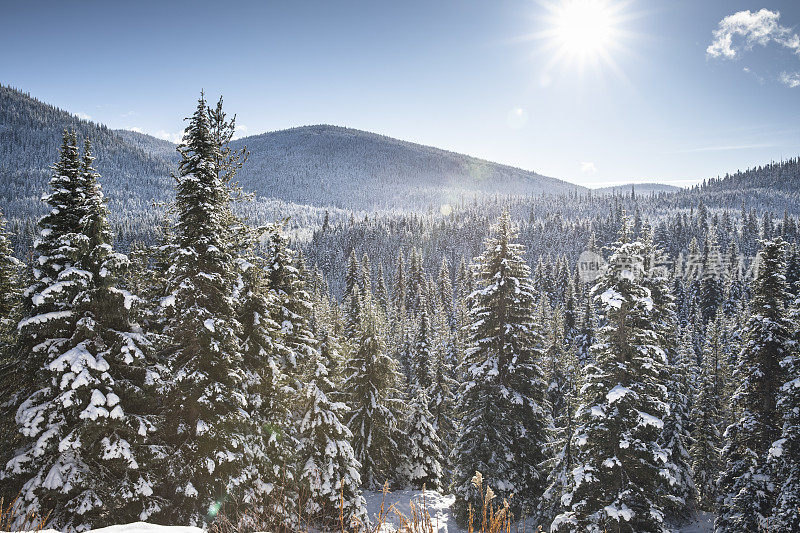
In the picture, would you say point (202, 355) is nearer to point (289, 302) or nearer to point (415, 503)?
point (289, 302)

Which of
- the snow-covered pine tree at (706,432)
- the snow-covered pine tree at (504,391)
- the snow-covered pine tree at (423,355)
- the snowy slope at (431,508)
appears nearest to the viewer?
the snow-covered pine tree at (504,391)

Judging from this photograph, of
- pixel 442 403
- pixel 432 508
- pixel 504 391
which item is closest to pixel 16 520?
pixel 504 391

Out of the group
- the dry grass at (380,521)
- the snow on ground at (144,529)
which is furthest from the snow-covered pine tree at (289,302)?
the snow on ground at (144,529)

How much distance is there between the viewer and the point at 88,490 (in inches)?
419

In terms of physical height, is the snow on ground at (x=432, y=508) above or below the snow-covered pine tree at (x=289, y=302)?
below

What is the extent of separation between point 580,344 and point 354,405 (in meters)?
35.3

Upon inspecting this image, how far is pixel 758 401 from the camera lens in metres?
18.1

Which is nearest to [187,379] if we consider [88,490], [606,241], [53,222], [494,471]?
[88,490]

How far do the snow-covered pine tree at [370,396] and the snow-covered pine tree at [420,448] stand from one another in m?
2.38

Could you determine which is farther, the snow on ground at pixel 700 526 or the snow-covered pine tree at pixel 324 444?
the snow on ground at pixel 700 526

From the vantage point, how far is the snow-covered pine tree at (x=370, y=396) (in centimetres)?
2444

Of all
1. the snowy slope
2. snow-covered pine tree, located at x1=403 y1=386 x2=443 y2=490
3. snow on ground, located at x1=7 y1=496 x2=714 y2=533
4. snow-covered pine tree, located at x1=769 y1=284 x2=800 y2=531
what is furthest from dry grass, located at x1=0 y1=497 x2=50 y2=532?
snow-covered pine tree, located at x1=769 y1=284 x2=800 y2=531

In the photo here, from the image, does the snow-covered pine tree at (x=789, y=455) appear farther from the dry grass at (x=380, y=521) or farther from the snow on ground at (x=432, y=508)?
the dry grass at (x=380, y=521)

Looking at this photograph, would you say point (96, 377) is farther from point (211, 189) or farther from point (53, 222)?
point (211, 189)
